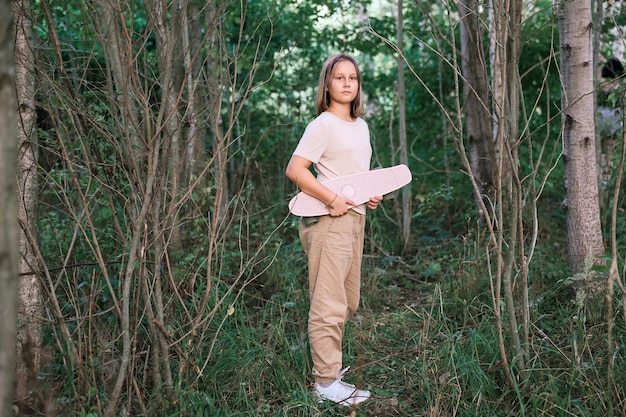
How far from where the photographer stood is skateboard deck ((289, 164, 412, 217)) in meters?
2.97

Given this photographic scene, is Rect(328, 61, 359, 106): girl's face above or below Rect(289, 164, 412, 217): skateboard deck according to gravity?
above

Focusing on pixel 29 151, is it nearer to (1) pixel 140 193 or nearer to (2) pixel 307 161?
(1) pixel 140 193

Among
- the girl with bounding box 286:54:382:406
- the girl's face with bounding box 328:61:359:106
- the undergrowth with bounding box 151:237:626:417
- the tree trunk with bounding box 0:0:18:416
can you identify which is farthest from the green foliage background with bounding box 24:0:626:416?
the tree trunk with bounding box 0:0:18:416

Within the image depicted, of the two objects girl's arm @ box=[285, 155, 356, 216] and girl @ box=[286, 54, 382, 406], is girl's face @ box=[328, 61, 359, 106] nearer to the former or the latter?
girl @ box=[286, 54, 382, 406]

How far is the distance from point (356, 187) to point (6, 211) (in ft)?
6.78

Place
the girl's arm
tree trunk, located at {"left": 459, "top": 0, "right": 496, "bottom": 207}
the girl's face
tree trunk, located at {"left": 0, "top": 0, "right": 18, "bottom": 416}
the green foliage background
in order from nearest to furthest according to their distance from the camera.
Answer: tree trunk, located at {"left": 0, "top": 0, "right": 18, "bottom": 416}, the green foliage background, the girl's arm, the girl's face, tree trunk, located at {"left": 459, "top": 0, "right": 496, "bottom": 207}

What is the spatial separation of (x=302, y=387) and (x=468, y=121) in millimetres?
3745

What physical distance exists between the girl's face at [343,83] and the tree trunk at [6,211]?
6.70 ft

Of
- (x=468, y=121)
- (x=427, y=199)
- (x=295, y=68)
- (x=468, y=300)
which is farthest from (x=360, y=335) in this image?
(x=295, y=68)

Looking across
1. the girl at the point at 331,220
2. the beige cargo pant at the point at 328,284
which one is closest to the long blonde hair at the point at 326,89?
the girl at the point at 331,220

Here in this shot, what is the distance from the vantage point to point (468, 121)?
6.01 m

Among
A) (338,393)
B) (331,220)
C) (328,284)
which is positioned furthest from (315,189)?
(338,393)

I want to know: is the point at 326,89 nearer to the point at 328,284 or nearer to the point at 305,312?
the point at 328,284

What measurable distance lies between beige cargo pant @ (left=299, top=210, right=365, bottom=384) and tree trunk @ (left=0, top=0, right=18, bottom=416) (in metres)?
1.95
